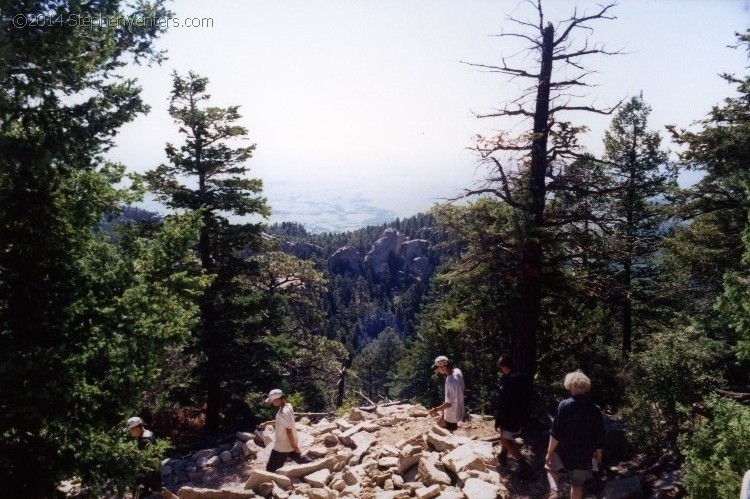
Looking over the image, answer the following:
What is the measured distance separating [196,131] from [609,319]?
17546 millimetres

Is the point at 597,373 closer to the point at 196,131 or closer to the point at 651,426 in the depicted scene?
the point at 651,426

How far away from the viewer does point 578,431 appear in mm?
5605

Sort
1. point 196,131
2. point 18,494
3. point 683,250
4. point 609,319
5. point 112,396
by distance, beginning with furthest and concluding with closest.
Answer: point 609,319
point 196,131
point 683,250
point 112,396
point 18,494

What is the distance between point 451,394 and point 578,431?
3666 millimetres

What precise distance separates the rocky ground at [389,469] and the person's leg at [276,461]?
0.57 ft

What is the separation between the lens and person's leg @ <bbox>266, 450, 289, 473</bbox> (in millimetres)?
8805

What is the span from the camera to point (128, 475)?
5.55 m

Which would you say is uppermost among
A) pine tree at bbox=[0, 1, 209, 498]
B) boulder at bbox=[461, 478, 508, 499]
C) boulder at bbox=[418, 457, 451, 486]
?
pine tree at bbox=[0, 1, 209, 498]

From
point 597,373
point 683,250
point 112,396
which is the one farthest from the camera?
point 597,373

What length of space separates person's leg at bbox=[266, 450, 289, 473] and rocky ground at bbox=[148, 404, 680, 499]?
17 cm

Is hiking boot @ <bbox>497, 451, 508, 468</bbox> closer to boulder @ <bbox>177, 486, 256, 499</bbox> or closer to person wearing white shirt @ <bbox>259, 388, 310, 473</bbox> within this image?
person wearing white shirt @ <bbox>259, 388, 310, 473</bbox>

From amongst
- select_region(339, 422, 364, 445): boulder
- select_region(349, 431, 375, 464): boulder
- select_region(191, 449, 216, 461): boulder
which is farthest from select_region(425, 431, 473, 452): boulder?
select_region(191, 449, 216, 461): boulder

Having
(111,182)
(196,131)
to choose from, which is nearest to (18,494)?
(111,182)

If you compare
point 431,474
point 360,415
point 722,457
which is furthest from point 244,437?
point 722,457
